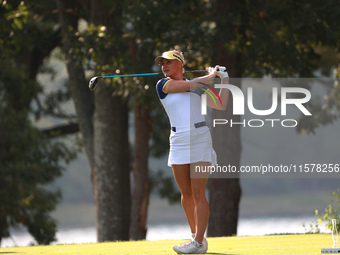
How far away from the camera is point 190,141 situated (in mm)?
7902

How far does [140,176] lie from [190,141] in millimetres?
11172

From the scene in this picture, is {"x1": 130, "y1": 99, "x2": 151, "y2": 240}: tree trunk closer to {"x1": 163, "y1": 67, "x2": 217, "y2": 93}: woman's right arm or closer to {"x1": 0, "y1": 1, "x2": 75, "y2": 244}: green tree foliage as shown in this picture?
{"x1": 0, "y1": 1, "x2": 75, "y2": 244}: green tree foliage

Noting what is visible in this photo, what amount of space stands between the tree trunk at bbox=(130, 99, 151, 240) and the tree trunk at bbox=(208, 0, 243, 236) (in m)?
3.47

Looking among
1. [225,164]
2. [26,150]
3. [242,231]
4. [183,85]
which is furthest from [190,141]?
[242,231]

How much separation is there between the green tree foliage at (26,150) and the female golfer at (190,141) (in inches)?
435

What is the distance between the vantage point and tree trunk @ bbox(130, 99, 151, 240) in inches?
731

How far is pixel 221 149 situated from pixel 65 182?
94962mm

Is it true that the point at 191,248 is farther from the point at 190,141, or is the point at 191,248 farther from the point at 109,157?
the point at 109,157

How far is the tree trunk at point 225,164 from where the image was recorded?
49.5 ft

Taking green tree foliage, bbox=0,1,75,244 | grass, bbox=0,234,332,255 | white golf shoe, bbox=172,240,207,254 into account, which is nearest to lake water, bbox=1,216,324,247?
green tree foliage, bbox=0,1,75,244

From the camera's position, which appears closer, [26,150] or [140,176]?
[140,176]


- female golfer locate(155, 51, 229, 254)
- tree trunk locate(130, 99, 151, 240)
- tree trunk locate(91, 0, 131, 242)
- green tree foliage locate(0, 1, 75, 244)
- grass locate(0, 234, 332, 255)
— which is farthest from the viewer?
green tree foliage locate(0, 1, 75, 244)

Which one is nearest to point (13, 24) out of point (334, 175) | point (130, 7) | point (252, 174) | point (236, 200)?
point (130, 7)

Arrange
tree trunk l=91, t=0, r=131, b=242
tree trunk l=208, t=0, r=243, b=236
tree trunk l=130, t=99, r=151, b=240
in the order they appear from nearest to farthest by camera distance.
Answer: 1. tree trunk l=208, t=0, r=243, b=236
2. tree trunk l=91, t=0, r=131, b=242
3. tree trunk l=130, t=99, r=151, b=240
